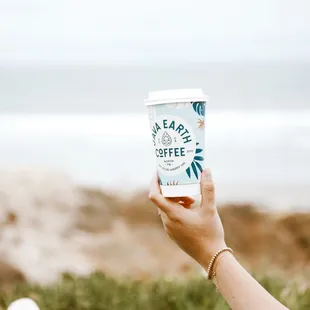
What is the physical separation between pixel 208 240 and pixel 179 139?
0.27 m

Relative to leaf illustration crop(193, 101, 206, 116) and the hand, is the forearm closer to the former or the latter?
the hand

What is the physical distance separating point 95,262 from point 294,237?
1.82 m

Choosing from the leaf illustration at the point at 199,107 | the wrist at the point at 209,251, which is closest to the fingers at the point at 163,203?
the wrist at the point at 209,251

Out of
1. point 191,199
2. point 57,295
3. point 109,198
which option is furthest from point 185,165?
point 109,198

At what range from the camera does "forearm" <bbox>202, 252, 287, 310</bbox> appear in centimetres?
167

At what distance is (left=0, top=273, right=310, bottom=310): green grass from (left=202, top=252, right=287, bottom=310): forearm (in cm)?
135

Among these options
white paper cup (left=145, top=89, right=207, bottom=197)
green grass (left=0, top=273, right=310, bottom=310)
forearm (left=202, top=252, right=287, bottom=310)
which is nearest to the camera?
forearm (left=202, top=252, right=287, bottom=310)

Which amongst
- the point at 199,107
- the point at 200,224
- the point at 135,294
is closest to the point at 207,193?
the point at 200,224

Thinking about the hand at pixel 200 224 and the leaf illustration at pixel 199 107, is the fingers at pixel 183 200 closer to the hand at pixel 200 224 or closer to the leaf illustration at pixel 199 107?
the hand at pixel 200 224

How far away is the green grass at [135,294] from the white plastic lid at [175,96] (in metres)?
1.41

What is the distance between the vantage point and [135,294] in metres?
3.29

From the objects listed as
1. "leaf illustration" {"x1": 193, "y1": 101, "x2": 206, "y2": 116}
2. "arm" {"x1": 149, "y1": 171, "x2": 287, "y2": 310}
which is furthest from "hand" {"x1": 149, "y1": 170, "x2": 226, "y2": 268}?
"leaf illustration" {"x1": 193, "y1": 101, "x2": 206, "y2": 116}

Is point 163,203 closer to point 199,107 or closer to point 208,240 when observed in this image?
point 208,240

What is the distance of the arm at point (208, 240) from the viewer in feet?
5.51
